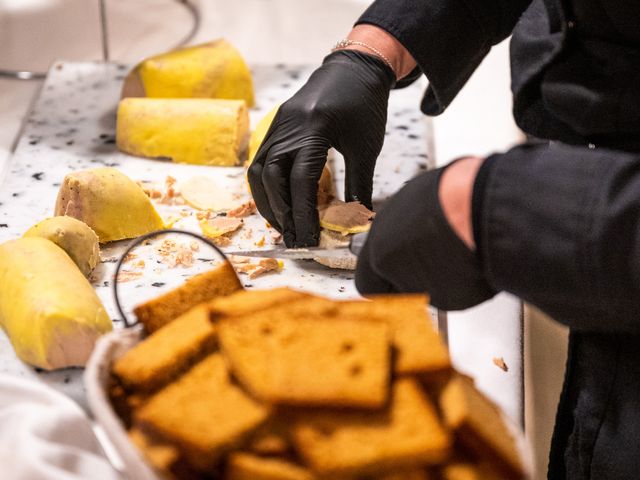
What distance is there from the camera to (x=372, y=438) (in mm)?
500

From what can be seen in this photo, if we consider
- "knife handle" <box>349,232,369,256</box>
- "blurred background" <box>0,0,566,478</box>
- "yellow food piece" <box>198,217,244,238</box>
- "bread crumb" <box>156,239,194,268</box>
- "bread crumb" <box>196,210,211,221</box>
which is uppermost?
"knife handle" <box>349,232,369,256</box>

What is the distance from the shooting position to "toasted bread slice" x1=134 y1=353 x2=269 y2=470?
0.50 m

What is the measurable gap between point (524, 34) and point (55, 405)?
26.0 inches

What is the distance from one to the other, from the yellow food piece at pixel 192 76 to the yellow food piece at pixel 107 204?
333 mm

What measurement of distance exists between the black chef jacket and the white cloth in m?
0.36

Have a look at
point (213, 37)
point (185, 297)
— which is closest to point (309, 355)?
point (185, 297)

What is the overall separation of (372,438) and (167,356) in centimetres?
16

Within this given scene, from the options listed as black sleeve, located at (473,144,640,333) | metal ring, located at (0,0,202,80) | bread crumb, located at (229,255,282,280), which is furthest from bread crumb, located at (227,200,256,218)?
metal ring, located at (0,0,202,80)

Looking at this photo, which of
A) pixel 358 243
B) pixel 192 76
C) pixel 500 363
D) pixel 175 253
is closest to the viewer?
pixel 358 243

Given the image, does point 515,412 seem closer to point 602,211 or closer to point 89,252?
point 602,211

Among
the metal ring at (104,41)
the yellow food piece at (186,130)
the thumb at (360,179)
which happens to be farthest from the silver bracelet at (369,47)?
the metal ring at (104,41)

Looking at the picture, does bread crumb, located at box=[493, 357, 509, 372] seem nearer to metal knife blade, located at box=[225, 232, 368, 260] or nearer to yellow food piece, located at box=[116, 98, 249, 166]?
metal knife blade, located at box=[225, 232, 368, 260]

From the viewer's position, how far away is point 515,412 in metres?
0.95

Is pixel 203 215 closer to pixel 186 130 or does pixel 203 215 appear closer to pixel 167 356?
pixel 186 130
